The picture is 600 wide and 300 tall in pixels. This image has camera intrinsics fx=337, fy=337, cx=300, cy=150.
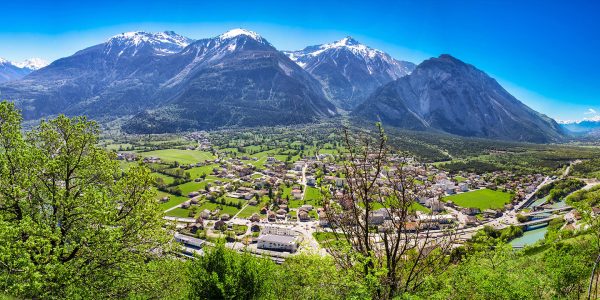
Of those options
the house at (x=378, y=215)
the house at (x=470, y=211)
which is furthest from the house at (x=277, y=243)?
the house at (x=470, y=211)

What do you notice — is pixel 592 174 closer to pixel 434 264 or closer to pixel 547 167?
pixel 547 167

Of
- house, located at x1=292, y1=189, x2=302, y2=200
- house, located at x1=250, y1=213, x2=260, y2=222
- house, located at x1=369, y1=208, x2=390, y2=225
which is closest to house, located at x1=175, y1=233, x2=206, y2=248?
house, located at x1=250, y1=213, x2=260, y2=222

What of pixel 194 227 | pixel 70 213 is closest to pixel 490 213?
pixel 194 227

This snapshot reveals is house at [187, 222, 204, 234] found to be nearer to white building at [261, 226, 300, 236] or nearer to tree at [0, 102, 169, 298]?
white building at [261, 226, 300, 236]

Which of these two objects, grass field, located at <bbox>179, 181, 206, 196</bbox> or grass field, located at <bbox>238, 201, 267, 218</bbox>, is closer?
grass field, located at <bbox>238, 201, 267, 218</bbox>

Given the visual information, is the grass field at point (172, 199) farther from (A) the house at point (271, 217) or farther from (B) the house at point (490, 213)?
(B) the house at point (490, 213)

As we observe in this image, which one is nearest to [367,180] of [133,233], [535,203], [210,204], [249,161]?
[133,233]
